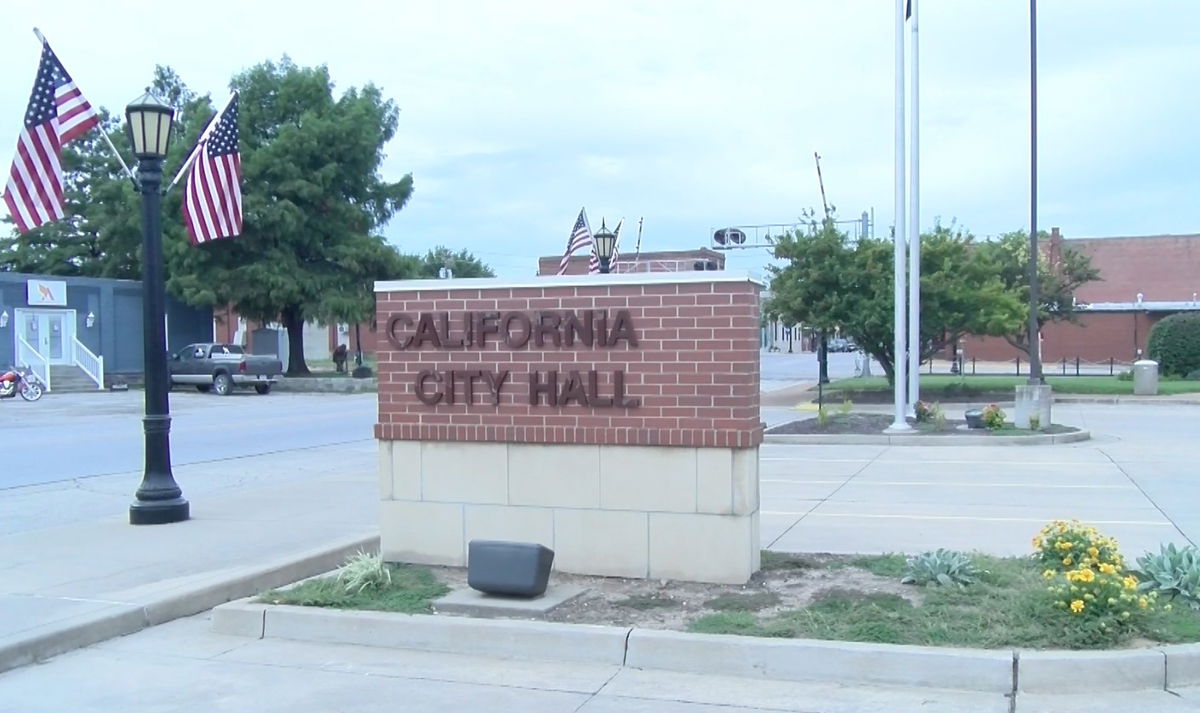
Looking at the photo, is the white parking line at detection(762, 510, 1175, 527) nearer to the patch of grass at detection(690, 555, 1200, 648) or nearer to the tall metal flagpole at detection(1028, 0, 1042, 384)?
the patch of grass at detection(690, 555, 1200, 648)

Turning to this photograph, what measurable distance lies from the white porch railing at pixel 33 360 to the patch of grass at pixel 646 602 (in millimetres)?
38501

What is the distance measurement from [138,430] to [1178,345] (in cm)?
3552

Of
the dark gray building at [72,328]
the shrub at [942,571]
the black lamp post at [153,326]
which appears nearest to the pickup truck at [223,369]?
the dark gray building at [72,328]

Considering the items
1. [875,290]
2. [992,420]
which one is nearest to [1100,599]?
[992,420]

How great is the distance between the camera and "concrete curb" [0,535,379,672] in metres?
7.36

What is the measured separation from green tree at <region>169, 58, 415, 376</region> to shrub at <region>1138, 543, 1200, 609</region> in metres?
41.2

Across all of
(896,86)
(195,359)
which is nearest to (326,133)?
(195,359)

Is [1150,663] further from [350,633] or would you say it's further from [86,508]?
[86,508]

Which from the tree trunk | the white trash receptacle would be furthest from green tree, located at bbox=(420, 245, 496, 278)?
the white trash receptacle

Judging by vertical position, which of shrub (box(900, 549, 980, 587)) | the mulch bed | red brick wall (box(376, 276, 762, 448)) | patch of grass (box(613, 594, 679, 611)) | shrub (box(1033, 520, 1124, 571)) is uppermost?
red brick wall (box(376, 276, 762, 448))

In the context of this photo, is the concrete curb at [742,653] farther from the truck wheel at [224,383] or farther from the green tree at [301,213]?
the green tree at [301,213]

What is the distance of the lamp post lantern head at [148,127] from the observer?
12062mm

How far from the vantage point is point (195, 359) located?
4222 centimetres

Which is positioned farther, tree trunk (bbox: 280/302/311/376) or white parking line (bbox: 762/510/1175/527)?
tree trunk (bbox: 280/302/311/376)
